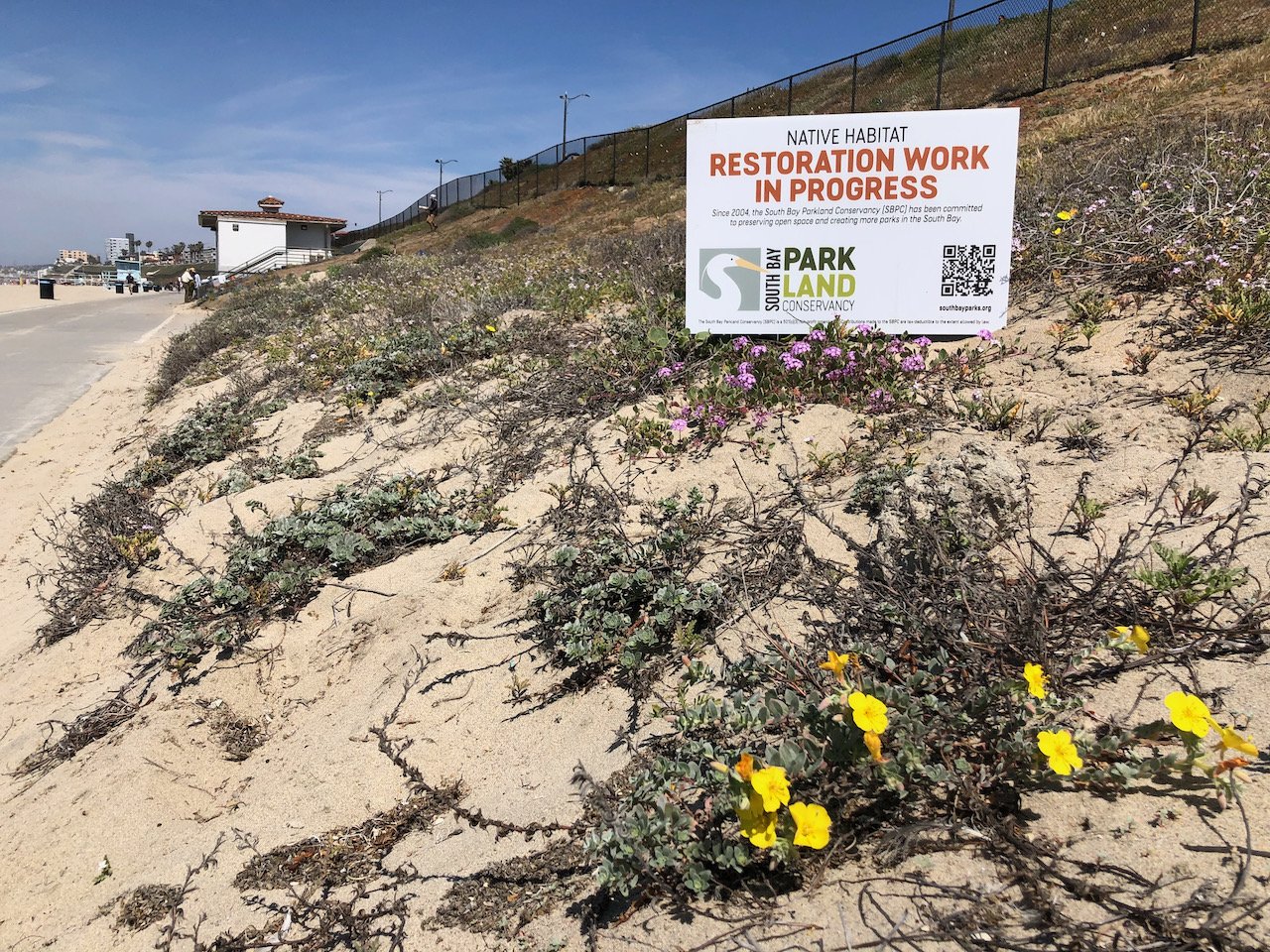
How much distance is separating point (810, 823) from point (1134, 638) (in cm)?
90

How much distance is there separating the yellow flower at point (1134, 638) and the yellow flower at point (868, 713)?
66cm

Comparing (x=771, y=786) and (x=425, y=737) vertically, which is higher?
(x=771, y=786)

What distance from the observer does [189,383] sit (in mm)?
10031

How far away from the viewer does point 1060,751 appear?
5.22ft

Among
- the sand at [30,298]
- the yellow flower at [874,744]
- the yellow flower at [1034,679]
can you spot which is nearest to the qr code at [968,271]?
the yellow flower at [1034,679]

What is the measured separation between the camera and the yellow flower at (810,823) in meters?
1.55

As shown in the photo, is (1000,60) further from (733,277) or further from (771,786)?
(771,786)

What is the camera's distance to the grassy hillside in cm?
165

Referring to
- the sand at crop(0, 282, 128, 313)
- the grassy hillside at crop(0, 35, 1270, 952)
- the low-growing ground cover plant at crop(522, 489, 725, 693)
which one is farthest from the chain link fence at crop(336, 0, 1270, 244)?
the sand at crop(0, 282, 128, 313)

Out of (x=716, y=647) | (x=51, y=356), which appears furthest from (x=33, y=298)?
(x=716, y=647)

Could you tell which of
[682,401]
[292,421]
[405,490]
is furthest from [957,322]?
[292,421]

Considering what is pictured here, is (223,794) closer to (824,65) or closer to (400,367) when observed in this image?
(400,367)

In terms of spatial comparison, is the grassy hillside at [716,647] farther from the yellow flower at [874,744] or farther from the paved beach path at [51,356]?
the paved beach path at [51,356]

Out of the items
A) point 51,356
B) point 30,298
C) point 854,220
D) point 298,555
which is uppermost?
point 30,298
